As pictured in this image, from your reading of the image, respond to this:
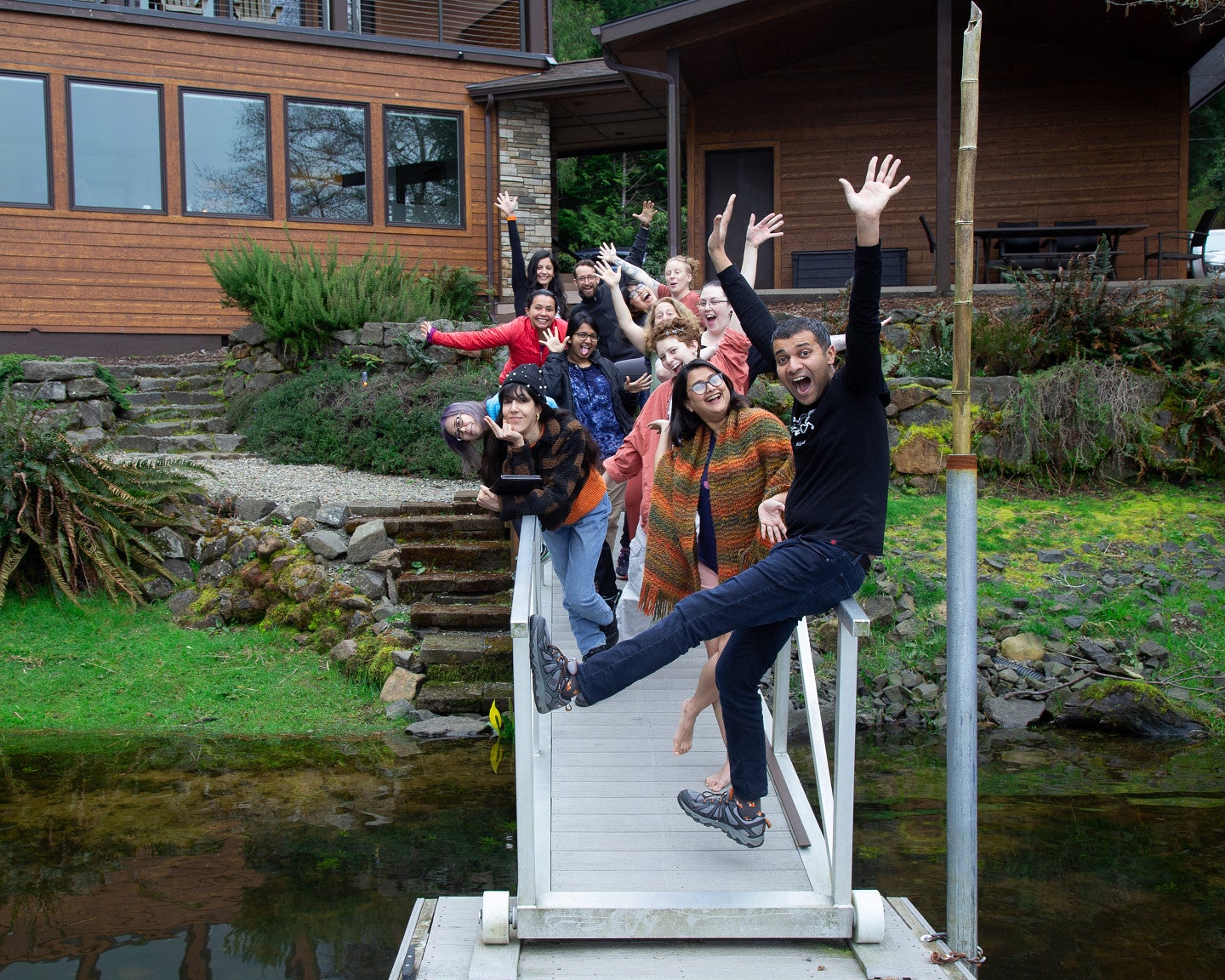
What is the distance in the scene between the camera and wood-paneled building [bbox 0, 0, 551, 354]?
14.2 m

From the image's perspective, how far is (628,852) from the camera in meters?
4.03

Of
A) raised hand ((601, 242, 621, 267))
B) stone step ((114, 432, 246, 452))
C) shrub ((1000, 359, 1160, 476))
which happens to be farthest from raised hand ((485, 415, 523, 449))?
stone step ((114, 432, 246, 452))

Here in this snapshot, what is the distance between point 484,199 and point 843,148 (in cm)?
527

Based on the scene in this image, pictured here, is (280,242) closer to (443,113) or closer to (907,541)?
(443,113)

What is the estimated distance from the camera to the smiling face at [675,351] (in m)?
5.15

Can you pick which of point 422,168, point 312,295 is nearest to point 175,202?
point 422,168

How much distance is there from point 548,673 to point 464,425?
1.67m

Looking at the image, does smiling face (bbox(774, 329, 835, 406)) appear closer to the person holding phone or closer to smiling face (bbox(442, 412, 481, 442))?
the person holding phone

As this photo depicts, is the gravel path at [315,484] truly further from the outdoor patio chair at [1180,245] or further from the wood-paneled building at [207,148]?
the outdoor patio chair at [1180,245]

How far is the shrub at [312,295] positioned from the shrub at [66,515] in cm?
388

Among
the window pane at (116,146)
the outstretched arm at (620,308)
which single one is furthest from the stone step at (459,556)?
the window pane at (116,146)

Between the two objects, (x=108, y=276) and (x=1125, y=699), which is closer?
(x=1125, y=699)

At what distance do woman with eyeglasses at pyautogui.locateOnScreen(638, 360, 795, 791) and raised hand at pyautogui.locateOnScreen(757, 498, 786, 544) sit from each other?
0.13 meters

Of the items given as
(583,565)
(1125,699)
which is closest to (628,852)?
(583,565)
